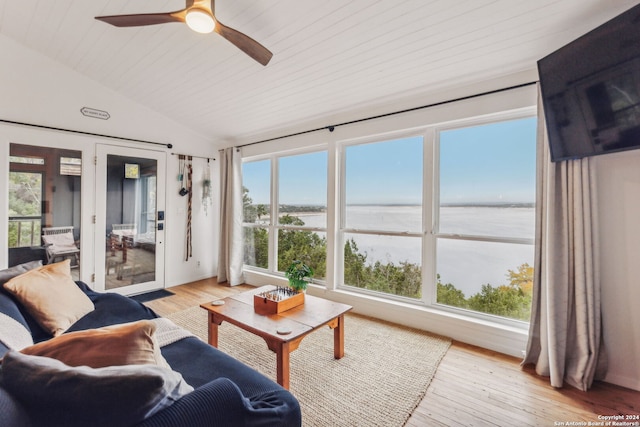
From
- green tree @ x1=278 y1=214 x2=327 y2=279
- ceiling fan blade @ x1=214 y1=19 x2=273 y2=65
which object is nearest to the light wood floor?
green tree @ x1=278 y1=214 x2=327 y2=279

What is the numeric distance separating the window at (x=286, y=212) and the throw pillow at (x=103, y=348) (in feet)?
9.16

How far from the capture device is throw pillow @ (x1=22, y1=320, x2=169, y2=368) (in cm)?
94

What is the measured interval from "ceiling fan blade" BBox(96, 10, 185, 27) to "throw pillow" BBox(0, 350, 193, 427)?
Result: 5.95 feet

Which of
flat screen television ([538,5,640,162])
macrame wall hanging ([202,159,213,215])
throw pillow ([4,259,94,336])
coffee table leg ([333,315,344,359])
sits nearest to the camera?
flat screen television ([538,5,640,162])

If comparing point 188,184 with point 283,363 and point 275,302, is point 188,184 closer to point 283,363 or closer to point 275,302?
point 275,302

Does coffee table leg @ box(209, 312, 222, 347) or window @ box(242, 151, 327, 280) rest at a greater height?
window @ box(242, 151, 327, 280)

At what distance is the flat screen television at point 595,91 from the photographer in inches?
58.2

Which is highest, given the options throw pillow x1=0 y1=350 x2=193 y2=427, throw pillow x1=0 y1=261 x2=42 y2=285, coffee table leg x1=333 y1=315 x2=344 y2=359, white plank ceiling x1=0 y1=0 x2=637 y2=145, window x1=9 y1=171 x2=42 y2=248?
white plank ceiling x1=0 y1=0 x2=637 y2=145

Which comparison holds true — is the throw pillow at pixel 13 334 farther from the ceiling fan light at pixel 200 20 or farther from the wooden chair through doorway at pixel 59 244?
the wooden chair through doorway at pixel 59 244

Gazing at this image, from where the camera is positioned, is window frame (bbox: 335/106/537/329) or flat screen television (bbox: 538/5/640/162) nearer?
flat screen television (bbox: 538/5/640/162)

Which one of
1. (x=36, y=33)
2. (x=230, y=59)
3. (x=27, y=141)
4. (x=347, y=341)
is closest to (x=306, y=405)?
(x=347, y=341)

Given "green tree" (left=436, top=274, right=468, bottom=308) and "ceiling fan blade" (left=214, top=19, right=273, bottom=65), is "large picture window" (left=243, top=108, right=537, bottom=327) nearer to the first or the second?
"green tree" (left=436, top=274, right=468, bottom=308)

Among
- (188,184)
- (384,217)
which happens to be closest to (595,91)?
(384,217)

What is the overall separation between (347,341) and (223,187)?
3.08m
